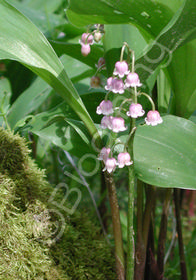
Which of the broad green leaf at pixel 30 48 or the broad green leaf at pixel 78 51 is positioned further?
the broad green leaf at pixel 78 51

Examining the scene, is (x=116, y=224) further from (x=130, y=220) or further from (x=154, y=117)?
(x=154, y=117)

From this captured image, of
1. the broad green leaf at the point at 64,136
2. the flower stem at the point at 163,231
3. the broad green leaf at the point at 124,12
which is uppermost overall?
the broad green leaf at the point at 124,12

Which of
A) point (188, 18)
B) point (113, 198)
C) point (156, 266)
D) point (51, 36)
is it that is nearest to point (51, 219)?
point (113, 198)

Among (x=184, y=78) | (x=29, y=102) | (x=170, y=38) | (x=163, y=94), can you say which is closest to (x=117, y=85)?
(x=170, y=38)

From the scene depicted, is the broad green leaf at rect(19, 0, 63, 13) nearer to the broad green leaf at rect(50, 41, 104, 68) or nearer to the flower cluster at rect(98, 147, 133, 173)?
the broad green leaf at rect(50, 41, 104, 68)

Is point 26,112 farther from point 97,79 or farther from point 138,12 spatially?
point 138,12

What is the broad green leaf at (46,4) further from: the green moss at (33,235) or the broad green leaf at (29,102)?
the green moss at (33,235)

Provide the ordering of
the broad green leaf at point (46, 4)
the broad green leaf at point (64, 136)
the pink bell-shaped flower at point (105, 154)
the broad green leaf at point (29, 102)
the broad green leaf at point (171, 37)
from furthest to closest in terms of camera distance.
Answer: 1. the broad green leaf at point (46, 4)
2. the broad green leaf at point (29, 102)
3. the broad green leaf at point (64, 136)
4. the pink bell-shaped flower at point (105, 154)
5. the broad green leaf at point (171, 37)

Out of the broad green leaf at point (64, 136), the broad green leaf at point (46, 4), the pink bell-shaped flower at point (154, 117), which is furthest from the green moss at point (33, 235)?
the broad green leaf at point (46, 4)
